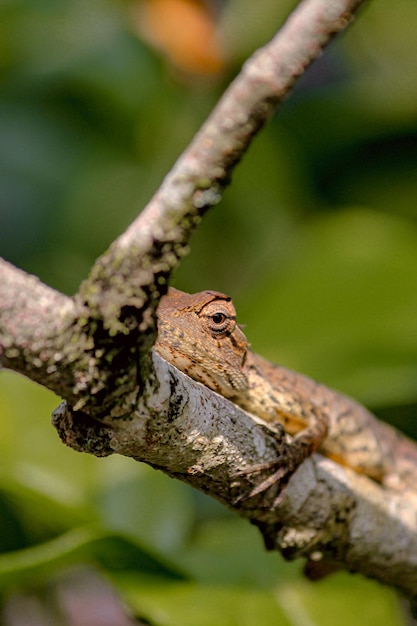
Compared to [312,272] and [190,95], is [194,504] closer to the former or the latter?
[312,272]

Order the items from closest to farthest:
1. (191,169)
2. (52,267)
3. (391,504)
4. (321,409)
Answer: (191,169) → (391,504) → (321,409) → (52,267)

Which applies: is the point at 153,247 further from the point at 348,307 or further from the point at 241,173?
the point at 241,173

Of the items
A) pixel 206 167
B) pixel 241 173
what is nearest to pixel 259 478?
pixel 206 167

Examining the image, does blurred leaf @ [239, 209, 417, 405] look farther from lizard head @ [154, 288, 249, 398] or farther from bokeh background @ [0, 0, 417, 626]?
lizard head @ [154, 288, 249, 398]

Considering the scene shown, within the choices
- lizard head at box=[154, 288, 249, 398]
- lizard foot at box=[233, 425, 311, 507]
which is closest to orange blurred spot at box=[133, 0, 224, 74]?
lizard head at box=[154, 288, 249, 398]

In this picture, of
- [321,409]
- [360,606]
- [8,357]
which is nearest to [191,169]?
[8,357]

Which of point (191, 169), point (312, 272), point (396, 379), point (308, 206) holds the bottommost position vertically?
point (191, 169)

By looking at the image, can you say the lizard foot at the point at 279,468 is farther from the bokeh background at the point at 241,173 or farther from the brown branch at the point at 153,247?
the bokeh background at the point at 241,173

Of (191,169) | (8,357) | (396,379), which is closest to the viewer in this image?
(191,169)

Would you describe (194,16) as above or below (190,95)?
above
